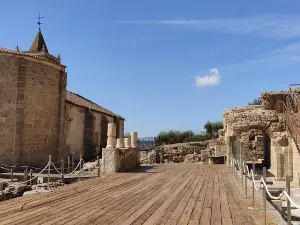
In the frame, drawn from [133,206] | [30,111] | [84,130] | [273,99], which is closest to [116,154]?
[133,206]

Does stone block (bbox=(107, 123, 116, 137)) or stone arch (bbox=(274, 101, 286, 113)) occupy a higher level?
stone arch (bbox=(274, 101, 286, 113))

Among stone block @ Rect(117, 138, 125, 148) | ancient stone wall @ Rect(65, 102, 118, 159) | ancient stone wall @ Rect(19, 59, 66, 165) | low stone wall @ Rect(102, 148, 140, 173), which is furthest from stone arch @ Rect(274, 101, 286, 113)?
ancient stone wall @ Rect(65, 102, 118, 159)

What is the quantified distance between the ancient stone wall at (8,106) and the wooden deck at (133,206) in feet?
33.4

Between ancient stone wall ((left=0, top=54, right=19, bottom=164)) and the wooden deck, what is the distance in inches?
401

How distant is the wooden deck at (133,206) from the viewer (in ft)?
18.1

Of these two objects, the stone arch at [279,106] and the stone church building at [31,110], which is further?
the stone arch at [279,106]

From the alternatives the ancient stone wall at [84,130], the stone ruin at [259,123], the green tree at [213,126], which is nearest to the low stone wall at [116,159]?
the stone ruin at [259,123]

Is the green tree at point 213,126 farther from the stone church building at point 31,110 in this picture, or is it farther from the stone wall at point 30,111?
the stone wall at point 30,111

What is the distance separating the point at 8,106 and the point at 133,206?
14.2 m

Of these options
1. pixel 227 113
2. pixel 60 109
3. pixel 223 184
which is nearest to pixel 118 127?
pixel 60 109

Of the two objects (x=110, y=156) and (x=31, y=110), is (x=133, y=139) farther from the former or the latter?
(x=31, y=110)

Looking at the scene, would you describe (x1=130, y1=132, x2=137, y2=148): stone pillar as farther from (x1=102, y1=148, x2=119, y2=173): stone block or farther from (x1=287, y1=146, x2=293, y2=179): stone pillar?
(x1=287, y1=146, x2=293, y2=179): stone pillar

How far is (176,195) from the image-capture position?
8.05 m

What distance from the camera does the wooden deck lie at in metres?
5.52
